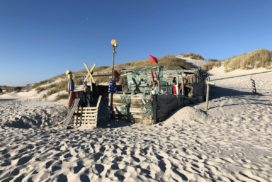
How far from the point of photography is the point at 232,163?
627 cm

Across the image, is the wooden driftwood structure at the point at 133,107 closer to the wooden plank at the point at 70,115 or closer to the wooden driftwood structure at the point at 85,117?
the wooden driftwood structure at the point at 85,117

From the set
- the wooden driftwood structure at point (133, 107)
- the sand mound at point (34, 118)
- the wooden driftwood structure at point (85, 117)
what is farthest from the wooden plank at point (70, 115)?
the wooden driftwood structure at point (133, 107)

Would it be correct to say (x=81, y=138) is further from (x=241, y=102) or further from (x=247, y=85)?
(x=247, y=85)

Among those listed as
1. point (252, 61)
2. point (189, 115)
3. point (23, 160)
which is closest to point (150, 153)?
point (23, 160)

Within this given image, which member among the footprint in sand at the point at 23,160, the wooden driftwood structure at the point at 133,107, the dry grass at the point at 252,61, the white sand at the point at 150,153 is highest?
the dry grass at the point at 252,61

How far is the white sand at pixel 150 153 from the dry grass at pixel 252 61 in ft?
72.6

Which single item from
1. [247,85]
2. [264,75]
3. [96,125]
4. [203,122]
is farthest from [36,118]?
[264,75]

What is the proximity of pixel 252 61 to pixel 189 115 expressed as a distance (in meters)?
23.9

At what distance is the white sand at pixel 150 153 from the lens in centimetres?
532

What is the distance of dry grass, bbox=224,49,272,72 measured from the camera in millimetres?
31125

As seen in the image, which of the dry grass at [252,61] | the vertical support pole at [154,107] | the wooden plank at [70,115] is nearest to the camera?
the wooden plank at [70,115]

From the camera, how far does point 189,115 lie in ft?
38.9

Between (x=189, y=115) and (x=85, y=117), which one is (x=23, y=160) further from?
(x=189, y=115)

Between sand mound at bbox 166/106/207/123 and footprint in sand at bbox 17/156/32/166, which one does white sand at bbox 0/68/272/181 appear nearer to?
footprint in sand at bbox 17/156/32/166
